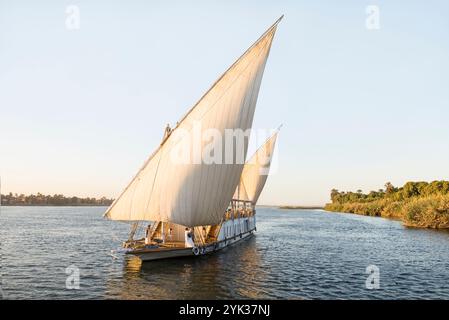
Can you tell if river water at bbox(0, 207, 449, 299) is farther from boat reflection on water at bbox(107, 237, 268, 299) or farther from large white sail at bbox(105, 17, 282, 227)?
large white sail at bbox(105, 17, 282, 227)

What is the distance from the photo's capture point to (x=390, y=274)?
33531 mm

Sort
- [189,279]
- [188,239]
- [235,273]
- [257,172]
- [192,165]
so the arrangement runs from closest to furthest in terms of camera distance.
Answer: [189,279] → [192,165] → [235,273] → [188,239] → [257,172]

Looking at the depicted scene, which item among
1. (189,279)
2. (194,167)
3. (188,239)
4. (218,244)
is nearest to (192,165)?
(194,167)

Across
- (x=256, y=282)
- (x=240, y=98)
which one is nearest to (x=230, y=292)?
(x=256, y=282)

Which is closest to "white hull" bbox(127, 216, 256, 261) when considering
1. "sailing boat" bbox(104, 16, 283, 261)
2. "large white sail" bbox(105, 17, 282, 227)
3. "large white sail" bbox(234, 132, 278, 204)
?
"sailing boat" bbox(104, 16, 283, 261)

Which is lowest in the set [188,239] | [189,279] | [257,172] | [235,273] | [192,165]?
[235,273]

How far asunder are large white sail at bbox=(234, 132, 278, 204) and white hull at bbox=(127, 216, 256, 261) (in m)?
5.68

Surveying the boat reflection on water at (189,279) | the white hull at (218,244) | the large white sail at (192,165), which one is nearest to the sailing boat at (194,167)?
the large white sail at (192,165)

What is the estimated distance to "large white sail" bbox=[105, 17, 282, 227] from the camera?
105 feet

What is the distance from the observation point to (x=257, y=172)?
72.6 metres

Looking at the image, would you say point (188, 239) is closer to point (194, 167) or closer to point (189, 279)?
point (189, 279)

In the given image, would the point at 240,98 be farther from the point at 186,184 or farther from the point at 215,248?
the point at 215,248

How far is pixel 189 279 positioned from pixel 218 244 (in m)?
14.1
